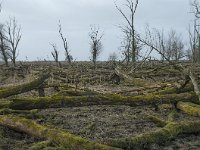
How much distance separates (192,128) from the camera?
7.11 metres

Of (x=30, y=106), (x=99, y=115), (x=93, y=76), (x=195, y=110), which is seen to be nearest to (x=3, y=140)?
(x=30, y=106)

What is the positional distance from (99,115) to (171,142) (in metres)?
2.68

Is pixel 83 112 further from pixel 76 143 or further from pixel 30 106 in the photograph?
pixel 76 143

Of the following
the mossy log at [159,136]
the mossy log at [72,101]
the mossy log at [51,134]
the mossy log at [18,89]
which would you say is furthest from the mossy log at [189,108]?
the mossy log at [51,134]

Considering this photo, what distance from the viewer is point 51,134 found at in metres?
6.23

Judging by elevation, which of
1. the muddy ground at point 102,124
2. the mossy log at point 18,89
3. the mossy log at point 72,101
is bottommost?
the muddy ground at point 102,124

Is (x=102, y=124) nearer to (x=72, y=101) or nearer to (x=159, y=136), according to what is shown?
(x=72, y=101)

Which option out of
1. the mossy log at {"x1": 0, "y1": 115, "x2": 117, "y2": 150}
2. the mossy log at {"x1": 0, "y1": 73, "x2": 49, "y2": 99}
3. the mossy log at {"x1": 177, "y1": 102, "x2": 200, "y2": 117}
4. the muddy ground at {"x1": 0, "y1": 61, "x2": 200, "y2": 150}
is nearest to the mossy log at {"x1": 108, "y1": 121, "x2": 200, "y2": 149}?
the muddy ground at {"x1": 0, "y1": 61, "x2": 200, "y2": 150}

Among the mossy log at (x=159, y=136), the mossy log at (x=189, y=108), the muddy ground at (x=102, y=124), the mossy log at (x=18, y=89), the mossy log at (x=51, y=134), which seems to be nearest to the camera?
the mossy log at (x=51, y=134)

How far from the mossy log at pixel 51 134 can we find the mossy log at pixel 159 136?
376 mm

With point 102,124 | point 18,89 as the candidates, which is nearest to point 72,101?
point 102,124

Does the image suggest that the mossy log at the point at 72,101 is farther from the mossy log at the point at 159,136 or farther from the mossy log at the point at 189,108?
the mossy log at the point at 159,136

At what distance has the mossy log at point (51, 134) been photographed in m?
5.64

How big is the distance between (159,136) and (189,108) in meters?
2.42
